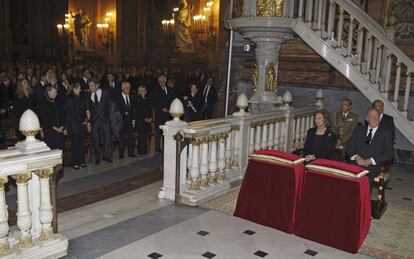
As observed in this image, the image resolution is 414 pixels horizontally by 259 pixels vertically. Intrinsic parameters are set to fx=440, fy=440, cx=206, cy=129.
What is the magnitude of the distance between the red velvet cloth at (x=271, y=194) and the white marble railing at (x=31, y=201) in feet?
7.58

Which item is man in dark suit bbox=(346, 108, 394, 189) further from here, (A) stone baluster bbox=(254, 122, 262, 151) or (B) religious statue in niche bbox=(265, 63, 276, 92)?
(B) religious statue in niche bbox=(265, 63, 276, 92)

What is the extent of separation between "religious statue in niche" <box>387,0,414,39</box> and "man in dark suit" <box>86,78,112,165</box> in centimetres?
674

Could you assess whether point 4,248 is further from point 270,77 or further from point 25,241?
point 270,77

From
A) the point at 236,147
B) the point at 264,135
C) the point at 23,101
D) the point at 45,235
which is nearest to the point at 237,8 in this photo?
the point at 264,135

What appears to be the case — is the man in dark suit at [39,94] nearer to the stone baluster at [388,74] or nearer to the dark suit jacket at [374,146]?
the dark suit jacket at [374,146]

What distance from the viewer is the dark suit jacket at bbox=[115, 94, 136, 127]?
9133mm

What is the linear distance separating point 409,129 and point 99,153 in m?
5.99

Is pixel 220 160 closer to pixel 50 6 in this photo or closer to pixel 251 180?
pixel 251 180

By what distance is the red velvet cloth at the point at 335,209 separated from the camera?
482cm

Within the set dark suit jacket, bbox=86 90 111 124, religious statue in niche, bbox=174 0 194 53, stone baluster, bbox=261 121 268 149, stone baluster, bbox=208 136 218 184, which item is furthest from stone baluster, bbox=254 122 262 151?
religious statue in niche, bbox=174 0 194 53

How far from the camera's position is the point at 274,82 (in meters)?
9.20

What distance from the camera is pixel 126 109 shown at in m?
9.22

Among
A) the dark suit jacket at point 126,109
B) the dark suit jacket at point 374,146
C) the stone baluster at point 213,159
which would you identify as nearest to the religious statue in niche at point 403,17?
the dark suit jacket at point 374,146

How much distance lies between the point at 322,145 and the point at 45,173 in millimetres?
4016
